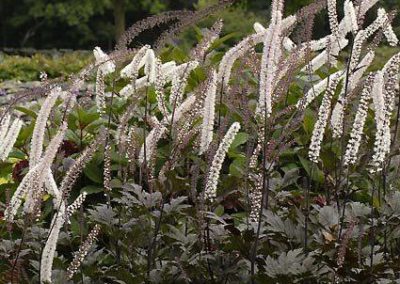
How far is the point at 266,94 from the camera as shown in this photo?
7.82 ft

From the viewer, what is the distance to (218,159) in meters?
2.44

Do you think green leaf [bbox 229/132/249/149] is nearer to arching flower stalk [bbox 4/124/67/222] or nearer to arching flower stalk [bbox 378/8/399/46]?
arching flower stalk [bbox 378/8/399/46]

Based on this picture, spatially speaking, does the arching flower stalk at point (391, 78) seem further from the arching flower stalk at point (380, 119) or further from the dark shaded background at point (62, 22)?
the dark shaded background at point (62, 22)

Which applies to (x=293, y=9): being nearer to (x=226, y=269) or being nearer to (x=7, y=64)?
(x=7, y=64)

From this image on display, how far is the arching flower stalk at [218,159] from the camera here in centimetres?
238

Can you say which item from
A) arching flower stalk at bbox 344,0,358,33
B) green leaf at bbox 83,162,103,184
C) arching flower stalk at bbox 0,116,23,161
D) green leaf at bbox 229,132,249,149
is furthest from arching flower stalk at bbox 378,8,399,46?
green leaf at bbox 83,162,103,184

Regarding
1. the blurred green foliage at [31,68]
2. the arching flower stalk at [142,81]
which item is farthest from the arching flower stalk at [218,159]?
the blurred green foliage at [31,68]

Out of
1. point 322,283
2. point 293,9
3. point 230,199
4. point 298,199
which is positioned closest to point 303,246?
point 322,283

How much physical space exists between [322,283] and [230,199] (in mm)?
1212

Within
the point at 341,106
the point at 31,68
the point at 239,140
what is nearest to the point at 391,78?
the point at 341,106

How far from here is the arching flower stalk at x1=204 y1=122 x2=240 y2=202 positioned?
2.38m

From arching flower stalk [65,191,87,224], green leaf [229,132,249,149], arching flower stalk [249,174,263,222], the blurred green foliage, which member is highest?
the blurred green foliage

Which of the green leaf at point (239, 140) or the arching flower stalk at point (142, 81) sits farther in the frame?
the green leaf at point (239, 140)

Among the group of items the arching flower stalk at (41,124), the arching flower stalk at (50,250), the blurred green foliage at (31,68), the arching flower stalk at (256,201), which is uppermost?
the blurred green foliage at (31,68)
